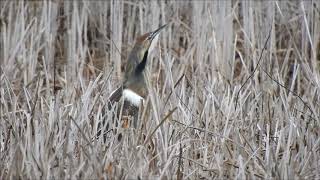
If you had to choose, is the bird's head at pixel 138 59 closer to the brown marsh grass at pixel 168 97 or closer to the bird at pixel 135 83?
the bird at pixel 135 83

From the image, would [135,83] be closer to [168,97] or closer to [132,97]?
[132,97]

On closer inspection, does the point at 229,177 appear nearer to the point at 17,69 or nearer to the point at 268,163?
the point at 268,163

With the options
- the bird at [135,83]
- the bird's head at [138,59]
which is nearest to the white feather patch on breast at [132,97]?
the bird at [135,83]

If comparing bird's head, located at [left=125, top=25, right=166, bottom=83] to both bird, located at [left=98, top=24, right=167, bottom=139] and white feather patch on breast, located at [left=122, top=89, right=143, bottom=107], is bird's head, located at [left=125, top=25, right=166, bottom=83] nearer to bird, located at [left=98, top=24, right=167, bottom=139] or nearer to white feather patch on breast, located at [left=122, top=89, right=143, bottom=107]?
bird, located at [left=98, top=24, right=167, bottom=139]

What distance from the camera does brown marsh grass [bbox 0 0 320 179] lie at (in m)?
3.15

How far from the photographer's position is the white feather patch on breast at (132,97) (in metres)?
3.94

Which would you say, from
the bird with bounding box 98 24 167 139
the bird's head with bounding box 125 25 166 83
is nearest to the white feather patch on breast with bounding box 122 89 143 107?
the bird with bounding box 98 24 167 139

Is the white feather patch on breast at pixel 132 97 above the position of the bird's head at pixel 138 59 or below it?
below

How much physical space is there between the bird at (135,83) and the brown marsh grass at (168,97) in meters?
0.09

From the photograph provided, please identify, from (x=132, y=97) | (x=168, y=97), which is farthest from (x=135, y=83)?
(x=168, y=97)

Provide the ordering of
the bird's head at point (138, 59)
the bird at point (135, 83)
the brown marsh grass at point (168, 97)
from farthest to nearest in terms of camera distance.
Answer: the bird's head at point (138, 59), the bird at point (135, 83), the brown marsh grass at point (168, 97)

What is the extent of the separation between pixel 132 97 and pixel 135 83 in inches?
5.2

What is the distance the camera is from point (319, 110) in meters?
3.79

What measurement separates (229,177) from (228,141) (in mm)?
389
